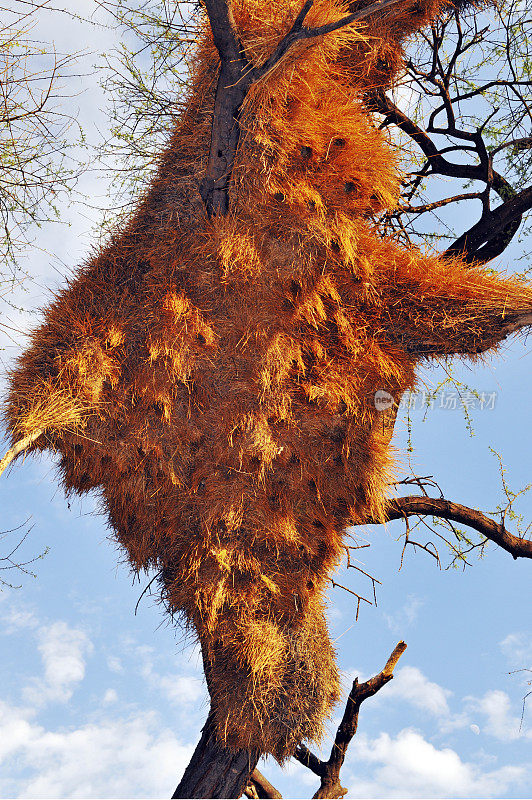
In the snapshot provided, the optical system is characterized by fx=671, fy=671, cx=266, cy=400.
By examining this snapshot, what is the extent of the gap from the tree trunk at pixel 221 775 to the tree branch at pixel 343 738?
914mm

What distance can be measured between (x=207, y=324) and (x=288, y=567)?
1580mm

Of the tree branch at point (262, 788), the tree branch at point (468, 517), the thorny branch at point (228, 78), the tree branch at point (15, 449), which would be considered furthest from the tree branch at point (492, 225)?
the tree branch at point (262, 788)

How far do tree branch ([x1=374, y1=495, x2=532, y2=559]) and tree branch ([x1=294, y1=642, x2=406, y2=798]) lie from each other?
1.01 m

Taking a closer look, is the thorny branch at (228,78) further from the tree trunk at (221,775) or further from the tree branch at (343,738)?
the tree branch at (343,738)

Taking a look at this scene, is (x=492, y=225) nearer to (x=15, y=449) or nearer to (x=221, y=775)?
(x=15, y=449)

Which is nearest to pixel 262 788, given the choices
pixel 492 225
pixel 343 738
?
pixel 343 738

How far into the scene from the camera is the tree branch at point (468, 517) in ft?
17.2

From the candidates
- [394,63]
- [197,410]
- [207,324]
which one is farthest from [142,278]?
[394,63]

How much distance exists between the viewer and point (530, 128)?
561 cm

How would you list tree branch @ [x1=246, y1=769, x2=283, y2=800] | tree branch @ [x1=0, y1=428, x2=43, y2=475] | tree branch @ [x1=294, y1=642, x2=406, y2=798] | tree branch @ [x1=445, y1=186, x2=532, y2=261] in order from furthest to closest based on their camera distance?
tree branch @ [x1=246, y1=769, x2=283, y2=800] → tree branch @ [x1=445, y1=186, x2=532, y2=261] → tree branch @ [x1=294, y1=642, x2=406, y2=798] → tree branch @ [x1=0, y1=428, x2=43, y2=475]

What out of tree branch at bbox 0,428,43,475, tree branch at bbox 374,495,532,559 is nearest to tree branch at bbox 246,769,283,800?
tree branch at bbox 374,495,532,559

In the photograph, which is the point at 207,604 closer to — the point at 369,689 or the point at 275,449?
the point at 275,449

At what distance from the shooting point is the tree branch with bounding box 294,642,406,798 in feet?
16.1

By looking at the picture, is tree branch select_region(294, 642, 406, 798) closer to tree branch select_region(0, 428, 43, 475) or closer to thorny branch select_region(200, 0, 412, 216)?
tree branch select_region(0, 428, 43, 475)
